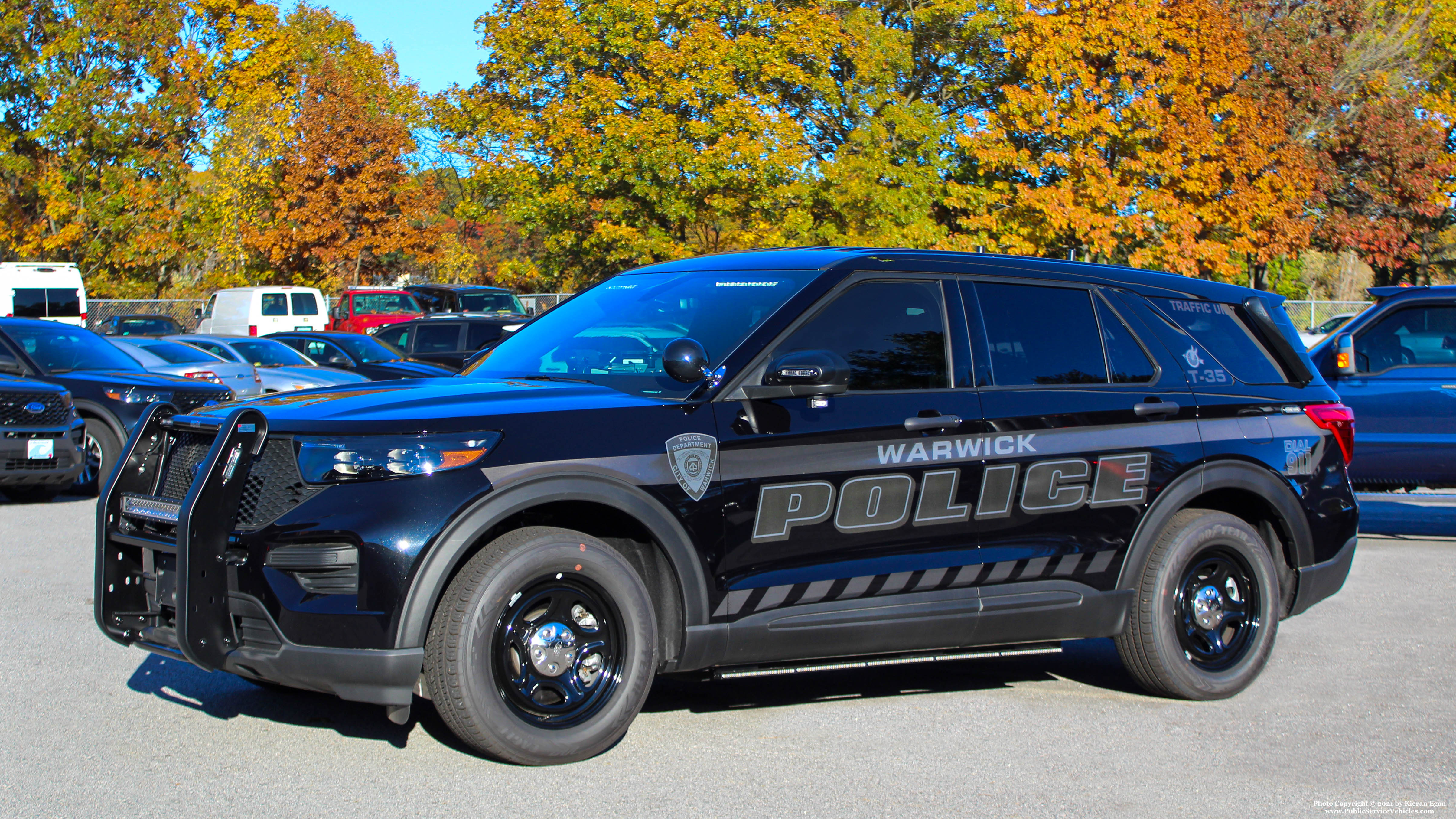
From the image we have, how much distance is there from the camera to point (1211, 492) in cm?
564

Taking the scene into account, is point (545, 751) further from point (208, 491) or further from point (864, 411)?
point (864, 411)

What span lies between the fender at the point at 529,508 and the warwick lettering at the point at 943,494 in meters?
0.29

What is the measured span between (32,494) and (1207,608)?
35.8ft

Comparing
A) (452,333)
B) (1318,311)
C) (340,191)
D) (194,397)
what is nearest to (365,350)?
(452,333)

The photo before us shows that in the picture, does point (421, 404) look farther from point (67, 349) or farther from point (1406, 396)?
point (67, 349)

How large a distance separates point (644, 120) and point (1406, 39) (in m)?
25.9

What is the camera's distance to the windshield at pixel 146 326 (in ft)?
99.5

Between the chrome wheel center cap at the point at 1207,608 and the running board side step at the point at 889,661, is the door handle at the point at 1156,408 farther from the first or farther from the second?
the running board side step at the point at 889,661

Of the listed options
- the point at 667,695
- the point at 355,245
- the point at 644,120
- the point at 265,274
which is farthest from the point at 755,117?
the point at 667,695

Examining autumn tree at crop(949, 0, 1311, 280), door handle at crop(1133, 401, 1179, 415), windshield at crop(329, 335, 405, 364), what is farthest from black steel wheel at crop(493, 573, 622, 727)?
autumn tree at crop(949, 0, 1311, 280)

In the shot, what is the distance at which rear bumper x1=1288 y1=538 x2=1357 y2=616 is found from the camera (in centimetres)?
589

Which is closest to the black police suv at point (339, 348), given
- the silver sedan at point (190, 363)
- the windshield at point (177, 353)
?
the windshield at point (177, 353)

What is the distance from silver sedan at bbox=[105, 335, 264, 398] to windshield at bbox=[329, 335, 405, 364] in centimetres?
311

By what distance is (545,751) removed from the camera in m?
4.27
